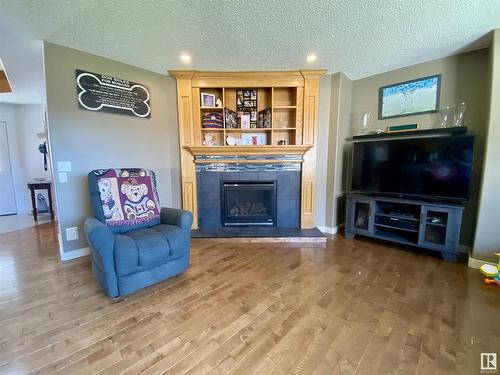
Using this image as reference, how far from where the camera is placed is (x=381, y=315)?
143 centimetres

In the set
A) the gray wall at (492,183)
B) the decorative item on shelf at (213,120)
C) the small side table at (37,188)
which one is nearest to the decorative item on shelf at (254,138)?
the decorative item on shelf at (213,120)

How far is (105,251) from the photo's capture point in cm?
150

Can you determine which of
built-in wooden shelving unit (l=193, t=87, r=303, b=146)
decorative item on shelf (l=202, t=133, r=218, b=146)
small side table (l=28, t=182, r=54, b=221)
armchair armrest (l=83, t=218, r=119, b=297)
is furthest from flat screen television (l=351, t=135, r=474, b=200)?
small side table (l=28, t=182, r=54, b=221)

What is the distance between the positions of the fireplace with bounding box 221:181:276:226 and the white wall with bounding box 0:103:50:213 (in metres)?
4.30

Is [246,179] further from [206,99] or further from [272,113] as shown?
[206,99]

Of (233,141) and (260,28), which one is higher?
(260,28)

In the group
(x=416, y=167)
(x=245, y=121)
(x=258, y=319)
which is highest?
(x=245, y=121)

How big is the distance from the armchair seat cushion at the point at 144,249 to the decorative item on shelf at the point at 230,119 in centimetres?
174

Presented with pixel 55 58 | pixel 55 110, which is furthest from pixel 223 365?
pixel 55 58

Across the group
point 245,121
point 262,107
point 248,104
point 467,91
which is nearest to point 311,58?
point 262,107

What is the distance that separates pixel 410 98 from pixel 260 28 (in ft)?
7.11

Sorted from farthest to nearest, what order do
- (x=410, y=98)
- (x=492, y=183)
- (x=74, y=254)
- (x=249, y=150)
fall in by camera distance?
(x=249, y=150)
(x=410, y=98)
(x=74, y=254)
(x=492, y=183)

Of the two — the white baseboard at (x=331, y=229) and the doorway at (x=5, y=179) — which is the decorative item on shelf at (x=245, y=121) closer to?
the white baseboard at (x=331, y=229)

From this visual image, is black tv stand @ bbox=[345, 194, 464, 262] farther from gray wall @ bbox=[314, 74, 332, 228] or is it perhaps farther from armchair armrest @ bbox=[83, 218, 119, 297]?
armchair armrest @ bbox=[83, 218, 119, 297]
